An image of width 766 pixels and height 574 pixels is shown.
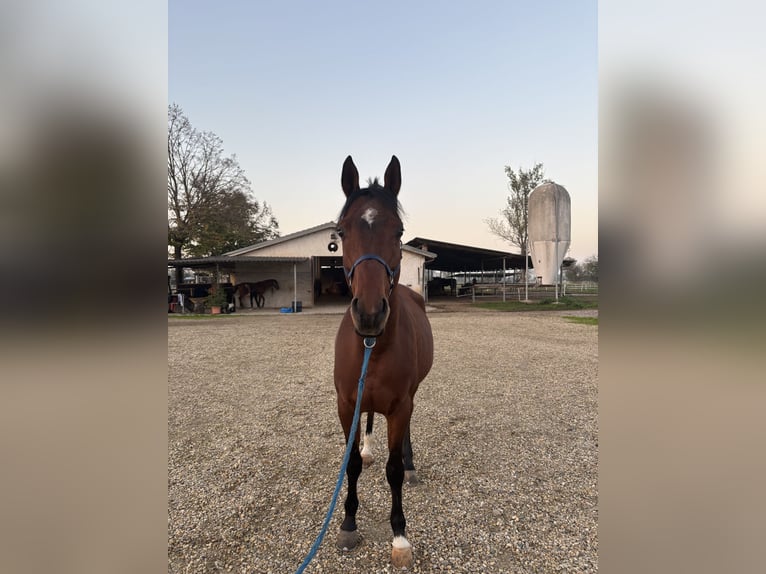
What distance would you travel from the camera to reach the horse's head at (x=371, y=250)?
1623 millimetres

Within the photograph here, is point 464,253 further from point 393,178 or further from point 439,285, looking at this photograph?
point 393,178

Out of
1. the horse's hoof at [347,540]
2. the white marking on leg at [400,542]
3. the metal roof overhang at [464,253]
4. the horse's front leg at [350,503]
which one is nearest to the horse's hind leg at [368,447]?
the horse's front leg at [350,503]

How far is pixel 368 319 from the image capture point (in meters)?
1.62

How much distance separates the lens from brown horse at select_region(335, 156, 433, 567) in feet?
5.50

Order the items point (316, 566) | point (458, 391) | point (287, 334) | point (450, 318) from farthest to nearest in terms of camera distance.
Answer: point (450, 318) < point (287, 334) < point (458, 391) < point (316, 566)

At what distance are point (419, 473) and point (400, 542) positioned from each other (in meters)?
1.00

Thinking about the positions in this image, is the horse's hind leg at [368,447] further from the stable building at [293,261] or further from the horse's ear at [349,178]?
the stable building at [293,261]
